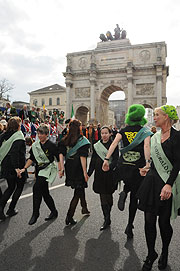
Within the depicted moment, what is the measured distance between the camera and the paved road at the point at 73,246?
2621mm

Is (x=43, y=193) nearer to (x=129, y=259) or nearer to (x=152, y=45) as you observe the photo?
(x=129, y=259)

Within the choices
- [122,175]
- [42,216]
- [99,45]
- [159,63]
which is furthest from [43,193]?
[99,45]

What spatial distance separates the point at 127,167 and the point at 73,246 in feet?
4.79

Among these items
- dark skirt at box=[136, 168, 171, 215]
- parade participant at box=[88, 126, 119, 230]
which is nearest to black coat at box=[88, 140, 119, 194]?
parade participant at box=[88, 126, 119, 230]

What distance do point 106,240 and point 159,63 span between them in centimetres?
3153

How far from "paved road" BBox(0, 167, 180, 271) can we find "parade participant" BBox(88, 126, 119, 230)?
33 centimetres

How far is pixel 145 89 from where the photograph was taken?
3238 centimetres

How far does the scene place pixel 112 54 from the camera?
3362 cm

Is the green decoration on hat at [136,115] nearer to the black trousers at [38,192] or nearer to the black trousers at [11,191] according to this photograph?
the black trousers at [38,192]

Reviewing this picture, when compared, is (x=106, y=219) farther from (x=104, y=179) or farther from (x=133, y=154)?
(x=133, y=154)

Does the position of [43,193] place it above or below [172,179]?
below

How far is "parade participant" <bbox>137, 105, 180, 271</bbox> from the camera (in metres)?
2.51

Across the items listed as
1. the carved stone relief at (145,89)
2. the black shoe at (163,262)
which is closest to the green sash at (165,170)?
the black shoe at (163,262)

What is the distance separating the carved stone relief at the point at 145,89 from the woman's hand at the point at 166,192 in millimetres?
31511
